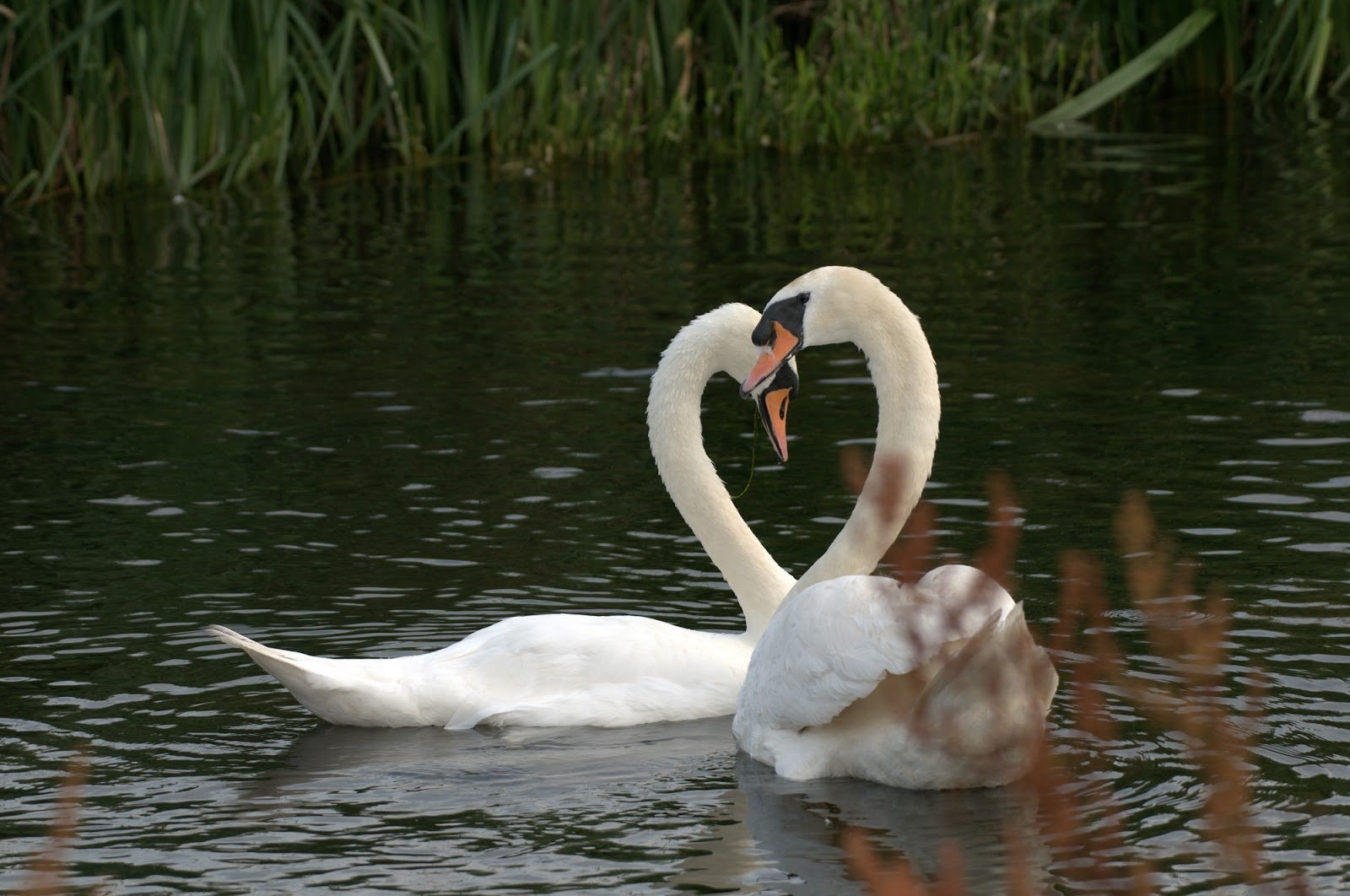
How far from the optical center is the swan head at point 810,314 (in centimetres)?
692

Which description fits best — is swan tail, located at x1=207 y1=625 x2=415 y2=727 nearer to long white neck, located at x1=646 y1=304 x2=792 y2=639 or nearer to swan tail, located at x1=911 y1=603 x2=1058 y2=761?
long white neck, located at x1=646 y1=304 x2=792 y2=639

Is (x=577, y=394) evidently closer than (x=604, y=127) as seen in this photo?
Yes

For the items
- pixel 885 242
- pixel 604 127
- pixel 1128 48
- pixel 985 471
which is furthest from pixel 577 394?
pixel 1128 48

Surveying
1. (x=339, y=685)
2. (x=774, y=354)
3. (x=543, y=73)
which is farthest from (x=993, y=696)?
(x=543, y=73)

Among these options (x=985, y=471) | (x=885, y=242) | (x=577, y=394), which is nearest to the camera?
(x=985, y=471)

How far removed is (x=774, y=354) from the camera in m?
6.96

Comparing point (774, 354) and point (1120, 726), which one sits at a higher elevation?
point (774, 354)

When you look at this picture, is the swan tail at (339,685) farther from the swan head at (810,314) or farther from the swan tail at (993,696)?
the swan tail at (993,696)

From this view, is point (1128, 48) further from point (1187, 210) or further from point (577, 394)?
point (577, 394)

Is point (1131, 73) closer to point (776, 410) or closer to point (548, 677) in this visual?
point (776, 410)

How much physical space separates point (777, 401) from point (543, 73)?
1000 cm

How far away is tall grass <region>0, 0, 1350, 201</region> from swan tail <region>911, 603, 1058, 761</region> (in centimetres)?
1027

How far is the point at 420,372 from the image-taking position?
38.5ft

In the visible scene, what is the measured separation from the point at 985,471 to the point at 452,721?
3.30 meters
